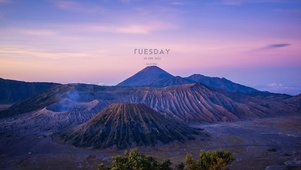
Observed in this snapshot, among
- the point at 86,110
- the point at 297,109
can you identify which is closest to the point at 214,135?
the point at 86,110

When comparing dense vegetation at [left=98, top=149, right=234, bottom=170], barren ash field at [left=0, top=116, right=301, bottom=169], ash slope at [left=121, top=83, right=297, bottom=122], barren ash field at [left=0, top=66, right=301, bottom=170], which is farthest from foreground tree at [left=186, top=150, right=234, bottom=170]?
ash slope at [left=121, top=83, right=297, bottom=122]

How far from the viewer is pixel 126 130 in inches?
2756

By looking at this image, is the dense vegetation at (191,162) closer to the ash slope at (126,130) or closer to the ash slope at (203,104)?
the ash slope at (126,130)

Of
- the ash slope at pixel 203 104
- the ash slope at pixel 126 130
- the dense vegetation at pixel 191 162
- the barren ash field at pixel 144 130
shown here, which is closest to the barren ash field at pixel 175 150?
the barren ash field at pixel 144 130

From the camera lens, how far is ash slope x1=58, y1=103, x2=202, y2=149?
217 feet

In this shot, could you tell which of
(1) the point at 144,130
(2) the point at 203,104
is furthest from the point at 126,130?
(2) the point at 203,104

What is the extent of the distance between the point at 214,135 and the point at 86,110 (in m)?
51.4

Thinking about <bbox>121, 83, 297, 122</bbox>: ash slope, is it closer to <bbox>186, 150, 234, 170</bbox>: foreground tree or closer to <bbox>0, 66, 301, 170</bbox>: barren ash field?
<bbox>0, 66, 301, 170</bbox>: barren ash field

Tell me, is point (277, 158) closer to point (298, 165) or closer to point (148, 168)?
point (298, 165)

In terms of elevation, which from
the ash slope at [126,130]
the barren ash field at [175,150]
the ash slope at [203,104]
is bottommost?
A: the barren ash field at [175,150]

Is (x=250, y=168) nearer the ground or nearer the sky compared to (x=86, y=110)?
nearer the ground

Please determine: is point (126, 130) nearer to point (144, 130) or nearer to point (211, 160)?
point (144, 130)

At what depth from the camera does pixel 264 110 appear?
121m

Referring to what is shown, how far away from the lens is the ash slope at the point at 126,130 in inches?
2598
